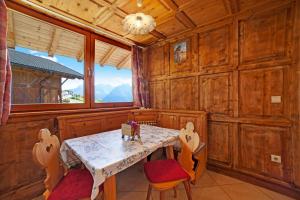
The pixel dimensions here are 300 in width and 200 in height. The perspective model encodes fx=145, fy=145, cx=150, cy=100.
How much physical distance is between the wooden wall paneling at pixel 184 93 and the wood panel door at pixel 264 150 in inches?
35.7

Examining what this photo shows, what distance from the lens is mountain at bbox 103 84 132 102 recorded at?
297 centimetres

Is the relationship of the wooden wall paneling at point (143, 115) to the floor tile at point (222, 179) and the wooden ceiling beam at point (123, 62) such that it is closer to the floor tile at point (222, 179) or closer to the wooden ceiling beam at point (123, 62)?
the wooden ceiling beam at point (123, 62)

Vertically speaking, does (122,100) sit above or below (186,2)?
below

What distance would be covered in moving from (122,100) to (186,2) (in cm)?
212

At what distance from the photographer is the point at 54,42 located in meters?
2.28

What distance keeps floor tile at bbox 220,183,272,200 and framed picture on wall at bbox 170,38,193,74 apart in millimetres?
1993

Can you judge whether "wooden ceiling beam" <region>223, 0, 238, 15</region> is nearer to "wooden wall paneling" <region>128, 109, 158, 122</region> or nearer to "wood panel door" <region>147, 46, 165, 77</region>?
"wood panel door" <region>147, 46, 165, 77</region>

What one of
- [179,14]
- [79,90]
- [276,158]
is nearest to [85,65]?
[79,90]

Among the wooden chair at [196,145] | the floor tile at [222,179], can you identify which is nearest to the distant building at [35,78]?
the wooden chair at [196,145]

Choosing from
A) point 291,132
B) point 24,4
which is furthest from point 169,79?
point 24,4

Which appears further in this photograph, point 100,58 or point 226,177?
point 100,58

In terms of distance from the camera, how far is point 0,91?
4.90 feet

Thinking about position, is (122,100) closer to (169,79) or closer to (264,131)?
(169,79)

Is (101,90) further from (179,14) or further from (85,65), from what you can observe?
(179,14)
